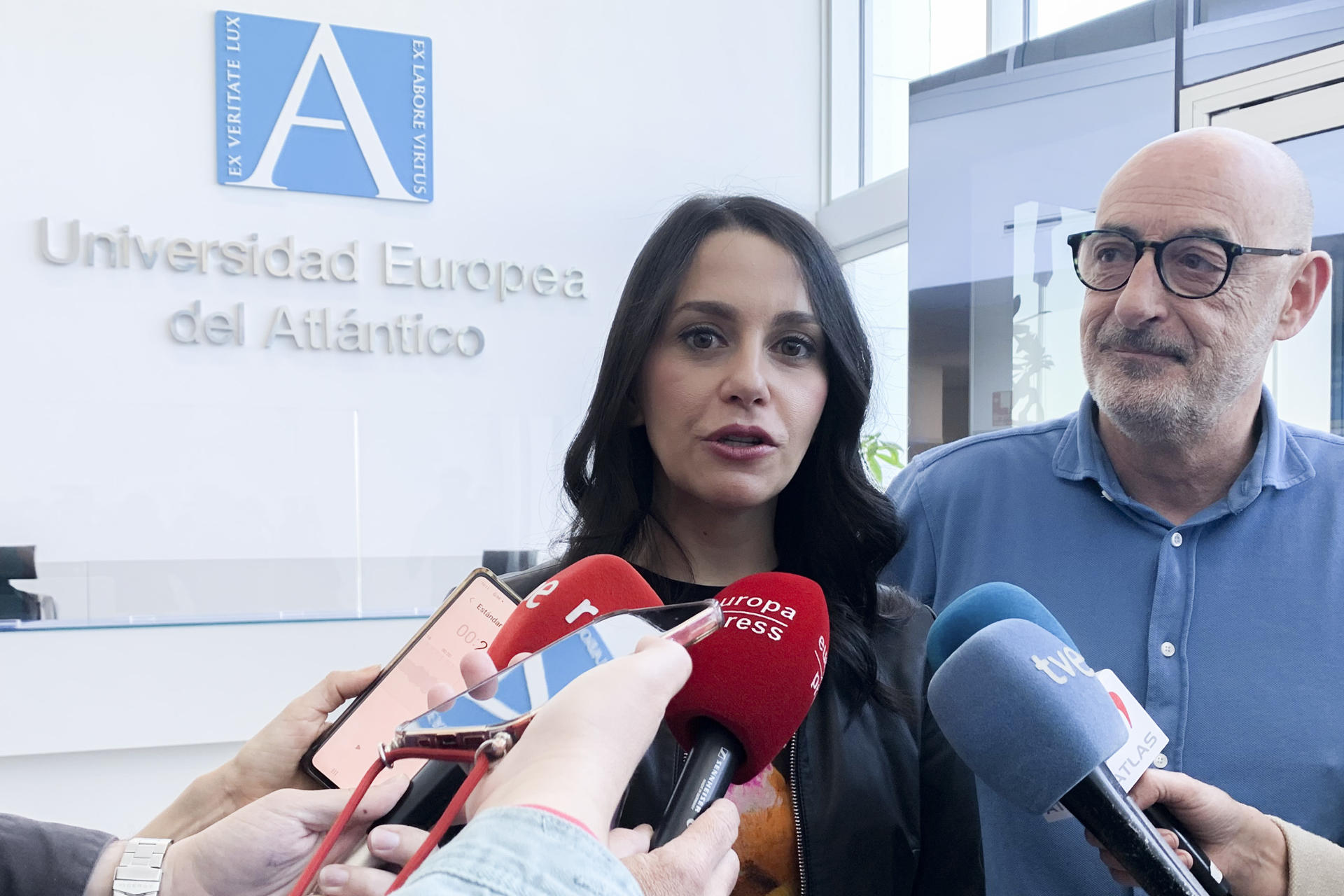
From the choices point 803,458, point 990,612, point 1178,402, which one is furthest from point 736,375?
point 1178,402

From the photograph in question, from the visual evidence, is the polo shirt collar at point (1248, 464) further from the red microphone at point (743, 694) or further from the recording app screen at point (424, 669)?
the recording app screen at point (424, 669)

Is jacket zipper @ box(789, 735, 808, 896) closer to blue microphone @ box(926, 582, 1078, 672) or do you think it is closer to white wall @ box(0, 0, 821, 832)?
blue microphone @ box(926, 582, 1078, 672)

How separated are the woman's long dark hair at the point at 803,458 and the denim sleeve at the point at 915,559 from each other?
0.15 m

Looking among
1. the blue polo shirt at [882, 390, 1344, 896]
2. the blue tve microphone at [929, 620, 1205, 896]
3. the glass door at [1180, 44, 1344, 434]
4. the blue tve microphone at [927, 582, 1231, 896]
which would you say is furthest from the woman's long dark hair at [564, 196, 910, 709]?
the glass door at [1180, 44, 1344, 434]

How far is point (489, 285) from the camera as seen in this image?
5754 mm

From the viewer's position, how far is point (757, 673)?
36.8 inches

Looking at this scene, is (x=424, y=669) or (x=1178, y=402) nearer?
(x=424, y=669)

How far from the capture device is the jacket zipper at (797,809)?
1.24 meters

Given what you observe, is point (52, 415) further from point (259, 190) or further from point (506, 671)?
point (506, 671)

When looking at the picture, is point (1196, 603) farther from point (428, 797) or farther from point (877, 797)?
point (428, 797)

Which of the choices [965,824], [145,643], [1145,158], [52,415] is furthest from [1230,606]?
[52,415]

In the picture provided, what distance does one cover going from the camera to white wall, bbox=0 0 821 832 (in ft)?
10.8

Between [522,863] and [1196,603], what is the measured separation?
50.2 inches

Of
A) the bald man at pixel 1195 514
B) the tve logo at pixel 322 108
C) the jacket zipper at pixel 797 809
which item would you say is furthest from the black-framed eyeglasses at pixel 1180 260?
the tve logo at pixel 322 108
